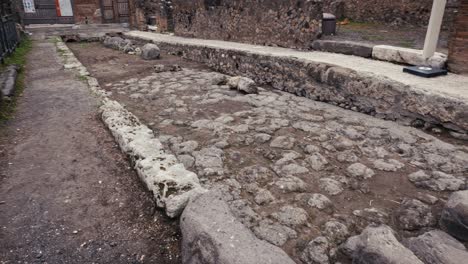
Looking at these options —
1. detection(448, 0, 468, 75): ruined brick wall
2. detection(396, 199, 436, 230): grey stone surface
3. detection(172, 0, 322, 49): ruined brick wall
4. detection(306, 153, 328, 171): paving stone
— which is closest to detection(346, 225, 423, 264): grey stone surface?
detection(396, 199, 436, 230): grey stone surface

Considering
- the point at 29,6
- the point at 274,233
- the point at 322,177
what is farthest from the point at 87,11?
the point at 274,233

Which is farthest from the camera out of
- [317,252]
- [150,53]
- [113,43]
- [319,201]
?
[113,43]

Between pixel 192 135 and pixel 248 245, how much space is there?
6.46ft

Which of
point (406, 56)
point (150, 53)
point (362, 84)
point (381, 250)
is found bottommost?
point (381, 250)

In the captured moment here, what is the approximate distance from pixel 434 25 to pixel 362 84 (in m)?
1.05

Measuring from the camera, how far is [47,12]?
17844 mm

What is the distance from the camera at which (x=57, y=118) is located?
374 cm

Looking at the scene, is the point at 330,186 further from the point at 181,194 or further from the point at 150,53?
the point at 150,53

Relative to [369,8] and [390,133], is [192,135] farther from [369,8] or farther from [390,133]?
[369,8]

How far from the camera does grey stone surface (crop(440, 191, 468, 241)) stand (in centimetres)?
168

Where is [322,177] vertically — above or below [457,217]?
below

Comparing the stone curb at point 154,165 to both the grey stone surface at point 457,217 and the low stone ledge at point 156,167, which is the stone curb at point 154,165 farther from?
the grey stone surface at point 457,217

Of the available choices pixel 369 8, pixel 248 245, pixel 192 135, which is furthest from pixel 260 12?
pixel 248 245

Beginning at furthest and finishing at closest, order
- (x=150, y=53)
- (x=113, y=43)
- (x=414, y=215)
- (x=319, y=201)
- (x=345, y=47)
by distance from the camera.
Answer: (x=113, y=43)
(x=150, y=53)
(x=345, y=47)
(x=319, y=201)
(x=414, y=215)
